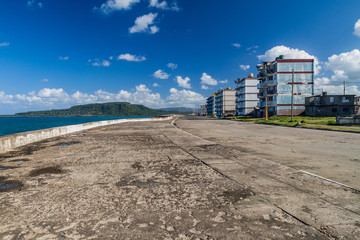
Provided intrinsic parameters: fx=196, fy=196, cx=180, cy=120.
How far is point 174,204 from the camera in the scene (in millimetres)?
3066

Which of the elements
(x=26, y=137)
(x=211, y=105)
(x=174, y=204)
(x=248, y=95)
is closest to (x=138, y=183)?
(x=174, y=204)

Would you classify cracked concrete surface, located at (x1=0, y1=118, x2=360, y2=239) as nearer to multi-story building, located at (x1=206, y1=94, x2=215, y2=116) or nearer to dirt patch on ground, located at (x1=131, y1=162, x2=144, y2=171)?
dirt patch on ground, located at (x1=131, y1=162, x2=144, y2=171)

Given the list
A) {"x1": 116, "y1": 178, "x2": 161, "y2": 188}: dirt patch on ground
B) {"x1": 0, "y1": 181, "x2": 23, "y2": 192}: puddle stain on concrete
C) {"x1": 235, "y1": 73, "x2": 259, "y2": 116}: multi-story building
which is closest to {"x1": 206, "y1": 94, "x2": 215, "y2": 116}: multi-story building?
{"x1": 235, "y1": 73, "x2": 259, "y2": 116}: multi-story building

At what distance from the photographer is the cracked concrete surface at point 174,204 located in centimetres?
238

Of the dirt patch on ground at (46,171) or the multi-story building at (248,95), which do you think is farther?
the multi-story building at (248,95)

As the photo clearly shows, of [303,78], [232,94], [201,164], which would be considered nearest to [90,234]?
[201,164]

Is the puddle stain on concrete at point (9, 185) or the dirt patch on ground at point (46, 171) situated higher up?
the puddle stain on concrete at point (9, 185)

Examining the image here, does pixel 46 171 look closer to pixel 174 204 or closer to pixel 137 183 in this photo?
pixel 137 183

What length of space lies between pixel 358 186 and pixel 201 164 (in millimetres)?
3417

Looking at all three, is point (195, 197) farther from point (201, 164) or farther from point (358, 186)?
point (358, 186)

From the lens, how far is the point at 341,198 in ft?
11.0

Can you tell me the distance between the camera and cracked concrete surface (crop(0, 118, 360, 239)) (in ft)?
7.81

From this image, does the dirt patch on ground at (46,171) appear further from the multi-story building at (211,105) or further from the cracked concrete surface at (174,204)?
the multi-story building at (211,105)

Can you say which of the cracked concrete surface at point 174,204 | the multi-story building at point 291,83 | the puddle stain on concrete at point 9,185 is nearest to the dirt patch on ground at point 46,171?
the cracked concrete surface at point 174,204
